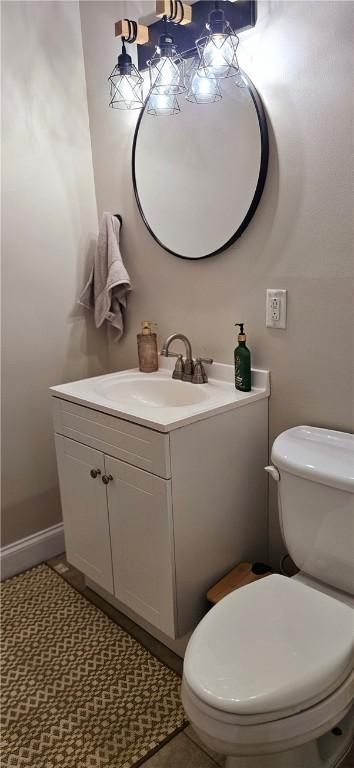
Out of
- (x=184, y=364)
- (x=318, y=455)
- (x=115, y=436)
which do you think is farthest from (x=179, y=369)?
(x=318, y=455)

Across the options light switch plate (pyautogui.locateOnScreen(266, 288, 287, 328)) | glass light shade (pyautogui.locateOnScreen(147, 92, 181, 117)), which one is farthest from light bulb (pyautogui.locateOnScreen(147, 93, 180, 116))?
light switch plate (pyautogui.locateOnScreen(266, 288, 287, 328))

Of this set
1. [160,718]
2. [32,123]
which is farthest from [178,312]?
[160,718]

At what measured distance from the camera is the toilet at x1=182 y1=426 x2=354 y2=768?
1074mm

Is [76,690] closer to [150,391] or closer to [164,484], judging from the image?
[164,484]

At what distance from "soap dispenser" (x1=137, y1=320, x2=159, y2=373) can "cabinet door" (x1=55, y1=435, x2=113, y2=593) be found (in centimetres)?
44

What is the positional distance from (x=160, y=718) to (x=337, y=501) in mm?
844

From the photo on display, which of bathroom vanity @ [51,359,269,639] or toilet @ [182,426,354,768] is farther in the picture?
bathroom vanity @ [51,359,269,639]

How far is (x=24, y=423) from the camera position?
2199 millimetres

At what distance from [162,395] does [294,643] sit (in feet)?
3.27

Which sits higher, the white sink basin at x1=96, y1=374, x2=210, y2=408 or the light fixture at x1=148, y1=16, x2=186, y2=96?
the light fixture at x1=148, y1=16, x2=186, y2=96

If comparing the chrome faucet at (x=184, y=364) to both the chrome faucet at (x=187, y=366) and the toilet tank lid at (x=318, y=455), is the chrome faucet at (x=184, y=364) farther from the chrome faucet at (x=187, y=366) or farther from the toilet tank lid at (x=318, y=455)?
the toilet tank lid at (x=318, y=455)

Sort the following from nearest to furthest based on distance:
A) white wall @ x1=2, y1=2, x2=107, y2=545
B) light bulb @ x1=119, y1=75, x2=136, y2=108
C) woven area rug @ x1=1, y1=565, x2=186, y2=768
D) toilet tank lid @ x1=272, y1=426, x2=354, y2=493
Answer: toilet tank lid @ x1=272, y1=426, x2=354, y2=493 → woven area rug @ x1=1, y1=565, x2=186, y2=768 → light bulb @ x1=119, y1=75, x2=136, y2=108 → white wall @ x1=2, y1=2, x2=107, y2=545

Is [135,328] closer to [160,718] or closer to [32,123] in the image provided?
[32,123]

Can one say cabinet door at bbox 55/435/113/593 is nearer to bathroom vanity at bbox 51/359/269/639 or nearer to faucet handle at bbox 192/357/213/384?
bathroom vanity at bbox 51/359/269/639
